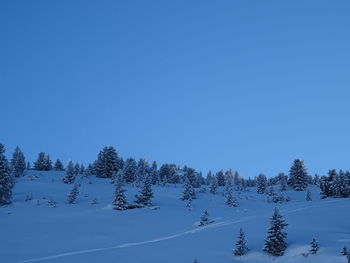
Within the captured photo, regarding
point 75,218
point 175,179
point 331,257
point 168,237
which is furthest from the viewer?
point 175,179

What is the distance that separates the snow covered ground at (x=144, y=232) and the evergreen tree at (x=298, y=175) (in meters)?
33.2

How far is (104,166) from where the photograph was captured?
258 ft

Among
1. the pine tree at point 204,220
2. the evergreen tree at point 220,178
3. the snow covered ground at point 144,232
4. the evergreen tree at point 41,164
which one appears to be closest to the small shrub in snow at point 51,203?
the snow covered ground at point 144,232

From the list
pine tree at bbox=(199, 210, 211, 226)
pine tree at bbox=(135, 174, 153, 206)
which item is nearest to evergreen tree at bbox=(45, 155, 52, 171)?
pine tree at bbox=(135, 174, 153, 206)

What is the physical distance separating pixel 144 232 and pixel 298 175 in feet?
175

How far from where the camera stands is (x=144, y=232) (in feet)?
123

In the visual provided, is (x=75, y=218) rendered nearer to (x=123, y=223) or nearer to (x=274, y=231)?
(x=123, y=223)

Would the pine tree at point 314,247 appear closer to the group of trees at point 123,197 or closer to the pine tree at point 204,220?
the pine tree at point 204,220

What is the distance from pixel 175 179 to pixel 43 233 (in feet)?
223

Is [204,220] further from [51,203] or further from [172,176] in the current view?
[172,176]

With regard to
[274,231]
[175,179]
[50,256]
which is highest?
[175,179]

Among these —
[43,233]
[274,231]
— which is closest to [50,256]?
[43,233]

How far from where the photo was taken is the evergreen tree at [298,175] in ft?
267

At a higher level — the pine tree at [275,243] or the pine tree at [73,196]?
the pine tree at [73,196]
